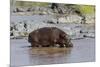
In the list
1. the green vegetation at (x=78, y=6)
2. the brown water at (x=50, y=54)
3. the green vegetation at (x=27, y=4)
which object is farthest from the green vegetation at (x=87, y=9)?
the green vegetation at (x=27, y=4)

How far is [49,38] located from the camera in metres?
2.21

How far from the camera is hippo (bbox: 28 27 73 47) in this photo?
85.3 inches

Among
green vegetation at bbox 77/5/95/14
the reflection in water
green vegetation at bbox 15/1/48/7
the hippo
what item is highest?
green vegetation at bbox 15/1/48/7

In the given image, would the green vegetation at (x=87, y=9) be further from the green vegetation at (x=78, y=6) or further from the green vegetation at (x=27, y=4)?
the green vegetation at (x=27, y=4)

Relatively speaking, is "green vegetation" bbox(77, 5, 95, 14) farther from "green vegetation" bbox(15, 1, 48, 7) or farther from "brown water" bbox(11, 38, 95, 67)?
"green vegetation" bbox(15, 1, 48, 7)

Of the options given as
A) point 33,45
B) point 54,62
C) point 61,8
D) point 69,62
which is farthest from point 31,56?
point 61,8

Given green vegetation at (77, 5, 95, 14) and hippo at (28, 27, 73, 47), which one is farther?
green vegetation at (77, 5, 95, 14)

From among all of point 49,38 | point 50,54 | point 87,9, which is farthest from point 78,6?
point 50,54

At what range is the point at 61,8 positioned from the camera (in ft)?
7.40

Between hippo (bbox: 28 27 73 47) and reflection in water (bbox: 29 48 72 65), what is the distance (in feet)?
0.17

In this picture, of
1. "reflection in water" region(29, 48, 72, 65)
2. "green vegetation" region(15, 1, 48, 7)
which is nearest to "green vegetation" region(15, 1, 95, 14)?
"green vegetation" region(15, 1, 48, 7)
